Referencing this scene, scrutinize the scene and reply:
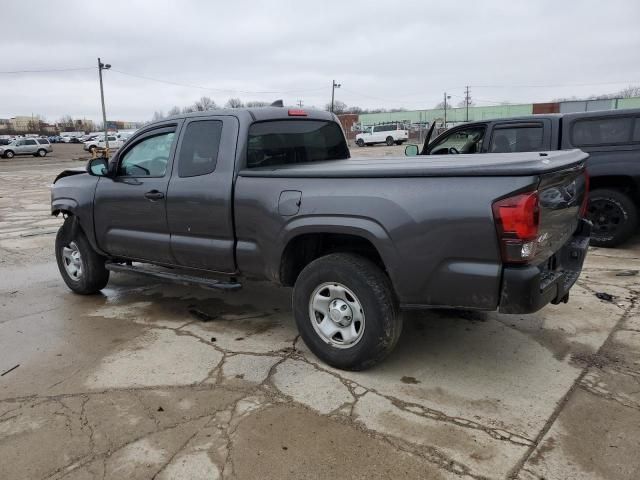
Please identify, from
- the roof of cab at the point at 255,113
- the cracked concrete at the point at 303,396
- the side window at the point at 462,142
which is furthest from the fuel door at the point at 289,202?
the side window at the point at 462,142

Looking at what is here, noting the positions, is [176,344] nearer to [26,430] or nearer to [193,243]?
[193,243]

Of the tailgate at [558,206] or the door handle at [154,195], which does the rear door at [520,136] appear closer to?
the tailgate at [558,206]

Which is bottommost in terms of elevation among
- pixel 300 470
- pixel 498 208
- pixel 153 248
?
pixel 300 470

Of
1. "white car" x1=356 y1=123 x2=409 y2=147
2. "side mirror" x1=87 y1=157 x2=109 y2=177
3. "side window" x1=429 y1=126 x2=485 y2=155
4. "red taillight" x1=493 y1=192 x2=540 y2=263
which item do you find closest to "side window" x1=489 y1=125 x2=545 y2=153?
"side window" x1=429 y1=126 x2=485 y2=155

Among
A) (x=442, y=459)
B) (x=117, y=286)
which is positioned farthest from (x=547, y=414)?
(x=117, y=286)

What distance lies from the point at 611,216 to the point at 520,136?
63.2 inches

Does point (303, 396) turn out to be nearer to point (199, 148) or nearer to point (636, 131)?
point (199, 148)

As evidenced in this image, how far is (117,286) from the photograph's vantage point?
607 centimetres

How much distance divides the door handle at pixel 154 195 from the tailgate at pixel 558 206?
3.12 meters

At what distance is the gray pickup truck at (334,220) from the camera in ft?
9.47

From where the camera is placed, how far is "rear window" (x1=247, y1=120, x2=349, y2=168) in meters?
4.26

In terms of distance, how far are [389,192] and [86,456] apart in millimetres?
2273

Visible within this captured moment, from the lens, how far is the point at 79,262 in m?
5.62

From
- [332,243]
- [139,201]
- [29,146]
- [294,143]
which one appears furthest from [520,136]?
[29,146]
